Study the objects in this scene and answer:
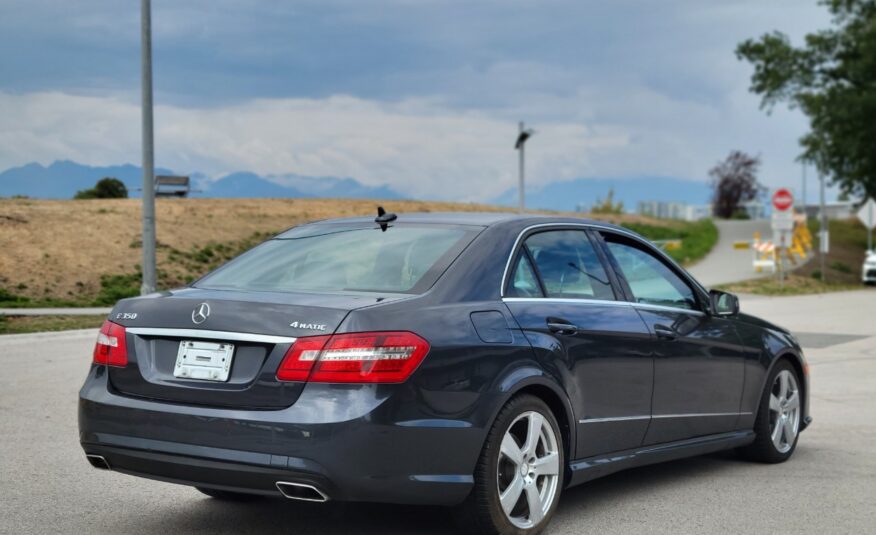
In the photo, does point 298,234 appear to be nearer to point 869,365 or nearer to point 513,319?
point 513,319

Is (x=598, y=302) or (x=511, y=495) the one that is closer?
(x=511, y=495)

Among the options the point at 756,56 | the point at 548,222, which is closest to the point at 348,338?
the point at 548,222

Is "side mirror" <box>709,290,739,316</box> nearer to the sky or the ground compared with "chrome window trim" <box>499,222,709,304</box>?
nearer to the ground

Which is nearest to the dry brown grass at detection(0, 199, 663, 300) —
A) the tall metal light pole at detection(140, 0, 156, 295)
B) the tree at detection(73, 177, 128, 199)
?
the tall metal light pole at detection(140, 0, 156, 295)

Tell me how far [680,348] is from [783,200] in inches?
1077

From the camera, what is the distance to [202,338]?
5176 millimetres

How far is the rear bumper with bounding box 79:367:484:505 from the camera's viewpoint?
4848 mm

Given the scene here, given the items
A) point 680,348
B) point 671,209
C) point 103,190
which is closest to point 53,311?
point 680,348

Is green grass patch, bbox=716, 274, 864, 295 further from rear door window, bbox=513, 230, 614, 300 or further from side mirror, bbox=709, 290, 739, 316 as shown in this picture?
rear door window, bbox=513, 230, 614, 300

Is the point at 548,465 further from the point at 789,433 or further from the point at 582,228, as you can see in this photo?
the point at 789,433

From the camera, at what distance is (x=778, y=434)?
7.89 meters

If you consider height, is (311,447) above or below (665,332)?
below

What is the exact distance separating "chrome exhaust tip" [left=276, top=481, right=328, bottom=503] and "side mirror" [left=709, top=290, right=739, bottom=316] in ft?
10.8

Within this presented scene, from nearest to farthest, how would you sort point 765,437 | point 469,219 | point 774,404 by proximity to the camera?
point 469,219 < point 765,437 < point 774,404
